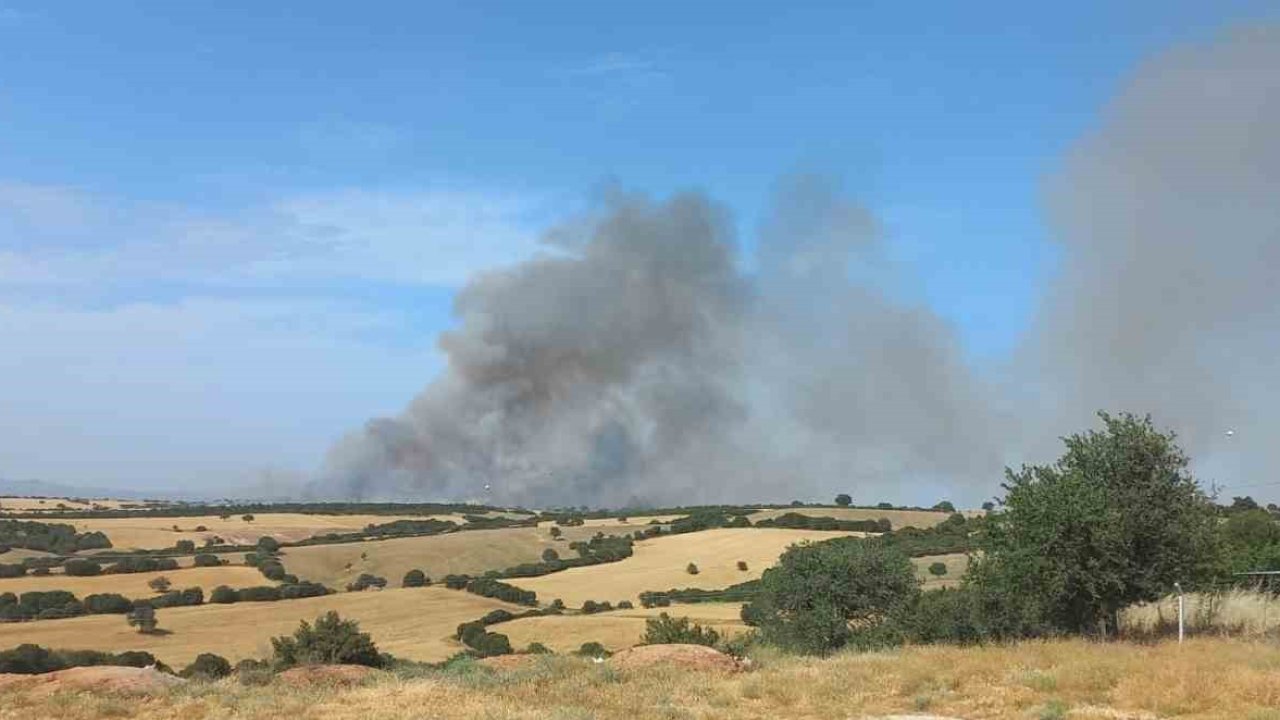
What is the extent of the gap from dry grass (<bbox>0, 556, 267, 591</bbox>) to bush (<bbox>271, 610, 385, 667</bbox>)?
3733cm

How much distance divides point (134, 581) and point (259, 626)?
19055 millimetres

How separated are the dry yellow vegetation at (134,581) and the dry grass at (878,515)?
6270 centimetres

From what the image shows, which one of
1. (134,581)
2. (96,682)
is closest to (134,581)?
(134,581)

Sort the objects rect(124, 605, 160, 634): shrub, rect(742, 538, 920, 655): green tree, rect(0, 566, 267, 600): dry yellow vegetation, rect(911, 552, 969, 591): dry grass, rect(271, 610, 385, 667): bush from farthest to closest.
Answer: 1. rect(0, 566, 267, 600): dry yellow vegetation
2. rect(911, 552, 969, 591): dry grass
3. rect(124, 605, 160, 634): shrub
4. rect(742, 538, 920, 655): green tree
5. rect(271, 610, 385, 667): bush

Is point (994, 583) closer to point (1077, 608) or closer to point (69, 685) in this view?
point (1077, 608)

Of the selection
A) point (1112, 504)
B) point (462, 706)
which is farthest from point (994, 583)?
point (462, 706)

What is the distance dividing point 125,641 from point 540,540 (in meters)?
55.6

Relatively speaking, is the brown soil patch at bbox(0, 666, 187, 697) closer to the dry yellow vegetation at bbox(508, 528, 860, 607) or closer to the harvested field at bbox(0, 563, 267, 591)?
the harvested field at bbox(0, 563, 267, 591)

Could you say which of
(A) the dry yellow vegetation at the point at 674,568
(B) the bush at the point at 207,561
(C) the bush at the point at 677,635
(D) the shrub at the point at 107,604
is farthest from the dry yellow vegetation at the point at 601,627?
(B) the bush at the point at 207,561

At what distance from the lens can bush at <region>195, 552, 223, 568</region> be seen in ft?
251

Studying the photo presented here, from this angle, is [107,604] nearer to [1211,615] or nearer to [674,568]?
[674,568]

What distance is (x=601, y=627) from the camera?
168 ft

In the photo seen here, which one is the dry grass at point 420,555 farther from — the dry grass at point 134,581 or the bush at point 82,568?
the bush at point 82,568

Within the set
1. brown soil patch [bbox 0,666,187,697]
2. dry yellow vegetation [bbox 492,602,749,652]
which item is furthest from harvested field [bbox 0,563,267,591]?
brown soil patch [bbox 0,666,187,697]
